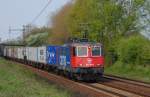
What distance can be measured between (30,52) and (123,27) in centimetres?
1467

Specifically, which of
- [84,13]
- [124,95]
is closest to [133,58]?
[84,13]

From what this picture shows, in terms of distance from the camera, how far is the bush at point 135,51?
41.7 m

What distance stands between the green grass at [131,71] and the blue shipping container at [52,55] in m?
5.53

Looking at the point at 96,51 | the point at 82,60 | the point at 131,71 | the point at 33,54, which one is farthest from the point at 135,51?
the point at 33,54

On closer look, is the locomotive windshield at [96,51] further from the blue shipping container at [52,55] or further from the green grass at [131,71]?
the blue shipping container at [52,55]

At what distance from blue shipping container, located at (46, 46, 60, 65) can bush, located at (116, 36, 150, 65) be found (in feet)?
20.7

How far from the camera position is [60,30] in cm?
8644

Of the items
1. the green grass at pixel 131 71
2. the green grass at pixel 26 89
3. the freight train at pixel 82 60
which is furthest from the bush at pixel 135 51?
the green grass at pixel 26 89

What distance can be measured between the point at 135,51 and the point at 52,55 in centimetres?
705

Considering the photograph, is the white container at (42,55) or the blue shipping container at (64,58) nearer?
the blue shipping container at (64,58)

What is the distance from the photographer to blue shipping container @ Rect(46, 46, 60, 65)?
39844 mm

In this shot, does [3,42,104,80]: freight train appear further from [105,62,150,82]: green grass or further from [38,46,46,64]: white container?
[38,46,46,64]: white container

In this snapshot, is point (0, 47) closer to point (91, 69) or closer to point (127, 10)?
point (127, 10)

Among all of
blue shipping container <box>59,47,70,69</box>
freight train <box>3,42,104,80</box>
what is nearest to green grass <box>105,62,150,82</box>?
freight train <box>3,42,104,80</box>
